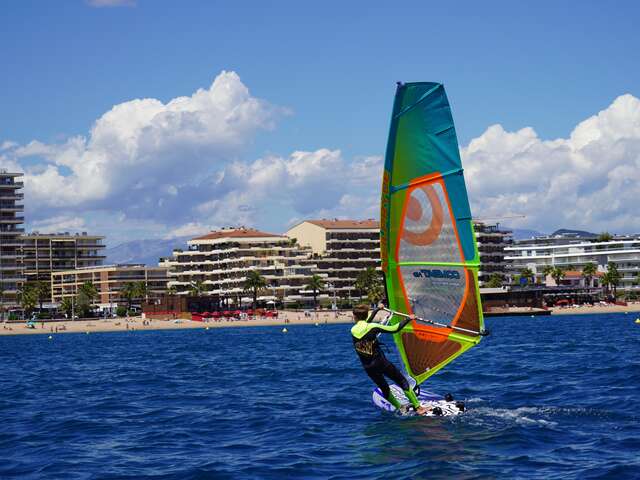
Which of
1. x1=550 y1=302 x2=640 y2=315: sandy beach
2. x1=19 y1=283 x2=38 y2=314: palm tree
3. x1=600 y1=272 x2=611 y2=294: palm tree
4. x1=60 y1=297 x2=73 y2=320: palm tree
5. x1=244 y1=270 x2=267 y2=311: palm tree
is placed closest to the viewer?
x1=550 y1=302 x2=640 y2=315: sandy beach

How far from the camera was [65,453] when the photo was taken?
18844 millimetres

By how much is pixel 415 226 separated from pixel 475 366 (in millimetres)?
16966

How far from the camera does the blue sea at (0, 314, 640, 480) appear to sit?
16.4m

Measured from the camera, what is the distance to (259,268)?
185125mm

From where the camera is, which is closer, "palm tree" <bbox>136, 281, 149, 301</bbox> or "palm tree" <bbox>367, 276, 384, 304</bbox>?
"palm tree" <bbox>367, 276, 384, 304</bbox>

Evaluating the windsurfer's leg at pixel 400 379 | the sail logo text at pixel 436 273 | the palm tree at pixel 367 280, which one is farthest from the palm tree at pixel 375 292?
the sail logo text at pixel 436 273

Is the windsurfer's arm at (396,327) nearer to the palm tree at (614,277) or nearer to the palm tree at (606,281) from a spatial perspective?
the palm tree at (606,281)

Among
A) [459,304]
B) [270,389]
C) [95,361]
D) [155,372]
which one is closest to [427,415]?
[459,304]

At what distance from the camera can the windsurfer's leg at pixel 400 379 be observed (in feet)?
67.3

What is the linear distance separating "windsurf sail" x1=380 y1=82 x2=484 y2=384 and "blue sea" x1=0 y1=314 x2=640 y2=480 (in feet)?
6.49

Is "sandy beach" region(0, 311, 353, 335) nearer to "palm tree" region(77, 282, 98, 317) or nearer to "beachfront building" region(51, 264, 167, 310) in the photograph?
"palm tree" region(77, 282, 98, 317)

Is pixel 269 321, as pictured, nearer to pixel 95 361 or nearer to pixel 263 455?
pixel 95 361

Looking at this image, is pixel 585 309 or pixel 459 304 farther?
pixel 585 309

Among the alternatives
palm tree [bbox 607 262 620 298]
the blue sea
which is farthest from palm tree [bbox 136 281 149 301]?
the blue sea
